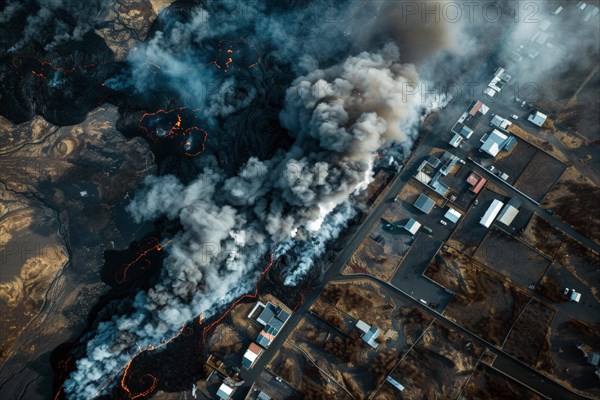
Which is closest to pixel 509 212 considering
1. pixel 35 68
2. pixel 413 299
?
pixel 413 299

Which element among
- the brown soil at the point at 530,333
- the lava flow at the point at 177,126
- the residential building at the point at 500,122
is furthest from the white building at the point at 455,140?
the lava flow at the point at 177,126

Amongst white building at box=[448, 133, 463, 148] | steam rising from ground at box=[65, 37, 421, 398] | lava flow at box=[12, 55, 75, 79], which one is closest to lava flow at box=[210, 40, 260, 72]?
steam rising from ground at box=[65, 37, 421, 398]

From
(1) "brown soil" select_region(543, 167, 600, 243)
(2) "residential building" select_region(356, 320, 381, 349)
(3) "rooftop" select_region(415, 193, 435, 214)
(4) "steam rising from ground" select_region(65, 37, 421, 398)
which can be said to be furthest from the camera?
(3) "rooftop" select_region(415, 193, 435, 214)

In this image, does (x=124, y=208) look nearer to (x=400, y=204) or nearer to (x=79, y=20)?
(x=79, y=20)

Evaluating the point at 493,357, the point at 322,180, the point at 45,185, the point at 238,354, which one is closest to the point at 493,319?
the point at 493,357

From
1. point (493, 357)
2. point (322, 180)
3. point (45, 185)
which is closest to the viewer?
point (322, 180)

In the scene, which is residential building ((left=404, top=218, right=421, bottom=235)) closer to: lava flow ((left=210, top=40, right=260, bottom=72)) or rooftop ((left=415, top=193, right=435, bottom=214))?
rooftop ((left=415, top=193, right=435, bottom=214))

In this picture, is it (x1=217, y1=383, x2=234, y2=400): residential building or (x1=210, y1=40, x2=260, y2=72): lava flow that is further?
(x1=210, y1=40, x2=260, y2=72): lava flow
